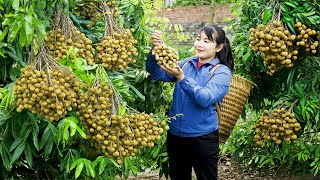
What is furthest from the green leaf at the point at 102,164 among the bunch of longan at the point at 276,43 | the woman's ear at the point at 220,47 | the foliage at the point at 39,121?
the bunch of longan at the point at 276,43

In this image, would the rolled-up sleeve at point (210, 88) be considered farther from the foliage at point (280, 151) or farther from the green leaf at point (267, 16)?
the foliage at point (280, 151)

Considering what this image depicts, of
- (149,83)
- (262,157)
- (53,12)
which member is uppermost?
(53,12)

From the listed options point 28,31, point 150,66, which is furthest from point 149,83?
point 28,31

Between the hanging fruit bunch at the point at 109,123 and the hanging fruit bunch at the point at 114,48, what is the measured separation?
0.76 feet

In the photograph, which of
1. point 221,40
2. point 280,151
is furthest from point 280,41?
point 280,151

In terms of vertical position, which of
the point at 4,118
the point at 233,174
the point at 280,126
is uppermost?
the point at 4,118

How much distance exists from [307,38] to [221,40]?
1.70 feet

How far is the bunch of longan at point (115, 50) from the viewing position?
2.70m

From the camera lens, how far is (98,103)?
243cm

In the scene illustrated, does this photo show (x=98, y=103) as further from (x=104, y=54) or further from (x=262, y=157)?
(x=262, y=157)

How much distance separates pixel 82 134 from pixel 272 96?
6.74ft

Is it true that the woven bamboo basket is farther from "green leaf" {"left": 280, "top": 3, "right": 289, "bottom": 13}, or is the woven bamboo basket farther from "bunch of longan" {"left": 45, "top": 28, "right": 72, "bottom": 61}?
"bunch of longan" {"left": 45, "top": 28, "right": 72, "bottom": 61}

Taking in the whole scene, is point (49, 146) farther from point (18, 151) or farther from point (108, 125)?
point (108, 125)

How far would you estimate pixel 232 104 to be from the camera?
12.1 ft
